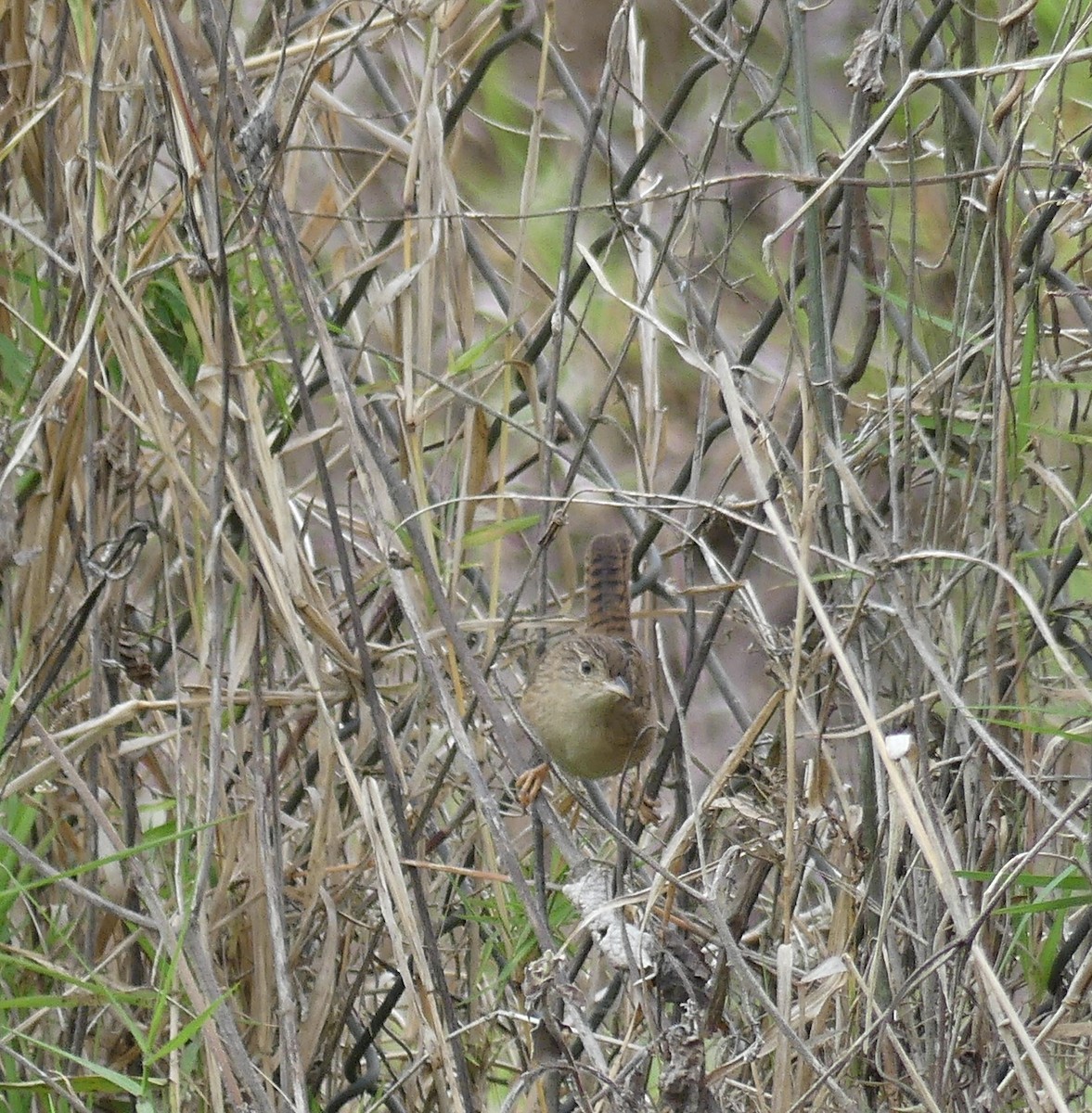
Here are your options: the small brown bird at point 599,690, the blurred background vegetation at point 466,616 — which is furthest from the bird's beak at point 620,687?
the blurred background vegetation at point 466,616

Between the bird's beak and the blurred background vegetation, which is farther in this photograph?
the bird's beak

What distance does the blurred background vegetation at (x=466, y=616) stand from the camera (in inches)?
67.2

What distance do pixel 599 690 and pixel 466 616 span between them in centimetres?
27

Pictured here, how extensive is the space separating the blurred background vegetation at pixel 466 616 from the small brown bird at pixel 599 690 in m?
0.08

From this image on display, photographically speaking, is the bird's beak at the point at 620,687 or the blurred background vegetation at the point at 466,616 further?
the bird's beak at the point at 620,687

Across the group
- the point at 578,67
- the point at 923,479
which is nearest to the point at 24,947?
the point at 923,479

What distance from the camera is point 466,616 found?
8.20 ft

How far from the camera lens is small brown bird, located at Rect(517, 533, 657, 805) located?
91.4 inches

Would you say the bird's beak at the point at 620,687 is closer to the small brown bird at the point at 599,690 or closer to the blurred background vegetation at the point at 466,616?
the small brown bird at the point at 599,690

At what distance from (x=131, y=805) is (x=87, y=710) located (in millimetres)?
213

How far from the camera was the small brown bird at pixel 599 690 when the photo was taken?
2320 millimetres

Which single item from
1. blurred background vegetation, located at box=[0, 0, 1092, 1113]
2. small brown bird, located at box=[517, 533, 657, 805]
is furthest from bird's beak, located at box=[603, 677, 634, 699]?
blurred background vegetation, located at box=[0, 0, 1092, 1113]

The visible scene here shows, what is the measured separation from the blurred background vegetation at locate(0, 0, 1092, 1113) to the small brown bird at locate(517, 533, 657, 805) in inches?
3.3

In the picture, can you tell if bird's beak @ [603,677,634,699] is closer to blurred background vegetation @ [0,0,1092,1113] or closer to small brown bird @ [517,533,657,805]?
small brown bird @ [517,533,657,805]
